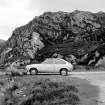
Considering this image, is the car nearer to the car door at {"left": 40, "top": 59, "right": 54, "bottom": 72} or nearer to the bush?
the car door at {"left": 40, "top": 59, "right": 54, "bottom": 72}

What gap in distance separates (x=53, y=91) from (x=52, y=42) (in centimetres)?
3896

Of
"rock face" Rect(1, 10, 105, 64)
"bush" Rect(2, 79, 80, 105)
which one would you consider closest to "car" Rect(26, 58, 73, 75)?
"bush" Rect(2, 79, 80, 105)

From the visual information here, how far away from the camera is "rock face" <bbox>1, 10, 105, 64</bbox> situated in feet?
157

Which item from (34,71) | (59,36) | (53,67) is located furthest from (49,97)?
(59,36)

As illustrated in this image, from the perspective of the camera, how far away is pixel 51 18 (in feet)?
192

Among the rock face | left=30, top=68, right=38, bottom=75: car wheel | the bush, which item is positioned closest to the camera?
the bush

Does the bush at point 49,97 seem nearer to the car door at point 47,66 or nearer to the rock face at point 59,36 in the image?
the car door at point 47,66

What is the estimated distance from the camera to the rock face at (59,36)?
4797cm

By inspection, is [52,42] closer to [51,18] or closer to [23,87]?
[51,18]

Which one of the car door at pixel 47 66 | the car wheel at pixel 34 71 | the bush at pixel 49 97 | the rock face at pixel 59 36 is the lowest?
the bush at pixel 49 97

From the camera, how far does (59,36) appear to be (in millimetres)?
53875

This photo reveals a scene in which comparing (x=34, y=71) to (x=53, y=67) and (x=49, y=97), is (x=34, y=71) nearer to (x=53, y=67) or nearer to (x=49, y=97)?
(x=53, y=67)

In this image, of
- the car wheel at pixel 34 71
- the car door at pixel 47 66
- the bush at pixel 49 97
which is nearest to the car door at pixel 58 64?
the car door at pixel 47 66

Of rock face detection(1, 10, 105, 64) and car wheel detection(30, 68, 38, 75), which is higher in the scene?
rock face detection(1, 10, 105, 64)
